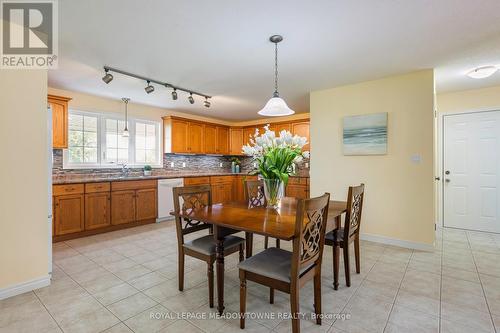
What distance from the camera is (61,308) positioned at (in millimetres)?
1972

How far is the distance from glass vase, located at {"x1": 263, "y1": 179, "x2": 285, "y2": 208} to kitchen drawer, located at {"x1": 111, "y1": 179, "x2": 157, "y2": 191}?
3.01 metres

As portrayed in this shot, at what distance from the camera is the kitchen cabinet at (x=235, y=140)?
684 cm

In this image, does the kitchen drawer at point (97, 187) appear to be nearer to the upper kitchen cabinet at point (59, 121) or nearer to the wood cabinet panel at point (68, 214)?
the wood cabinet panel at point (68, 214)

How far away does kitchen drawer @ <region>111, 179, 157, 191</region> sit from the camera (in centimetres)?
418

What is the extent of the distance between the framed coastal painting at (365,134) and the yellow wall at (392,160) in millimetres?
85

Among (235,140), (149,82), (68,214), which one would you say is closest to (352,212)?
(149,82)

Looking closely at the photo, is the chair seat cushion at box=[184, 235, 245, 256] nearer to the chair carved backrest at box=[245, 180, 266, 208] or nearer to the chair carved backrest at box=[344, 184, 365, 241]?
the chair carved backrest at box=[245, 180, 266, 208]

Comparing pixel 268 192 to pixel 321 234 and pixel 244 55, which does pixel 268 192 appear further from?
pixel 244 55

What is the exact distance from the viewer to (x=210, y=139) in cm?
625

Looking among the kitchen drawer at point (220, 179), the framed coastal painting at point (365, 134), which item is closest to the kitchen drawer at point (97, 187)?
the kitchen drawer at point (220, 179)

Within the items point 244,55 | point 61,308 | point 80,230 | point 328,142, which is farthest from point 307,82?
point 80,230

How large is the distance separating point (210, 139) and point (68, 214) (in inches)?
133

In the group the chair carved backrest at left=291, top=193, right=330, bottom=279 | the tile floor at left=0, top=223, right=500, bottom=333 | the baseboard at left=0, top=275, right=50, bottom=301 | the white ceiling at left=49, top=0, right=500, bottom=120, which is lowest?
the tile floor at left=0, top=223, right=500, bottom=333

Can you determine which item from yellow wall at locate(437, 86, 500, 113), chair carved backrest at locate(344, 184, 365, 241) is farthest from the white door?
chair carved backrest at locate(344, 184, 365, 241)
